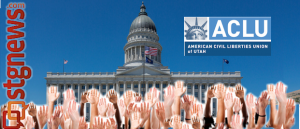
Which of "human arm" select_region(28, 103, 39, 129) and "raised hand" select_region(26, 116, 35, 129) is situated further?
"raised hand" select_region(26, 116, 35, 129)

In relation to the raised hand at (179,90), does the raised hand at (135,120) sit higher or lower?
lower

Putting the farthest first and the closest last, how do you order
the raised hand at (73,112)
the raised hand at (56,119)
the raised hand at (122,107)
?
the raised hand at (122,107) < the raised hand at (56,119) < the raised hand at (73,112)

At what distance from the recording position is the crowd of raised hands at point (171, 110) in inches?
259

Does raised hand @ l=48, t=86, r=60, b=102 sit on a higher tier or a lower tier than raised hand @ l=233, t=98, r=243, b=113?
higher

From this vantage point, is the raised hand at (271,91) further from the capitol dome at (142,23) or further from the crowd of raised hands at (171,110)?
the capitol dome at (142,23)

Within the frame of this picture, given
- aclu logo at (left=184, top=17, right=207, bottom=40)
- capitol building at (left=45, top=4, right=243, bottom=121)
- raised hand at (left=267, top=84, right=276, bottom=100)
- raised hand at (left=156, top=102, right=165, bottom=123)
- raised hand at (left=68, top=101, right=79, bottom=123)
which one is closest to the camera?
raised hand at (left=68, top=101, right=79, bottom=123)

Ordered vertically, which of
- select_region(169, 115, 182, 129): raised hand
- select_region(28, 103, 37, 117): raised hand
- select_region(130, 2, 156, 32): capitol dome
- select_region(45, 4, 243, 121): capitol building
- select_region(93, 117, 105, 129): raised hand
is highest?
select_region(130, 2, 156, 32): capitol dome

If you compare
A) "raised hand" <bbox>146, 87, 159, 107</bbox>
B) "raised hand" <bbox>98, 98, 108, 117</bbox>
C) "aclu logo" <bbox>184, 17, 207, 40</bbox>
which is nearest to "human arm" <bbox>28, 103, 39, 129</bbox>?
"raised hand" <bbox>98, 98, 108, 117</bbox>

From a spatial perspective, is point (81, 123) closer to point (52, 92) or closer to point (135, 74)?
point (52, 92)

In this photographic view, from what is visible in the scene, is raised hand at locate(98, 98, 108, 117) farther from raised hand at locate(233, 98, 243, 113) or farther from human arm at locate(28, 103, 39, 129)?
raised hand at locate(233, 98, 243, 113)

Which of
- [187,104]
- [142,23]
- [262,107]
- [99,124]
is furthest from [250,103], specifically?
[142,23]

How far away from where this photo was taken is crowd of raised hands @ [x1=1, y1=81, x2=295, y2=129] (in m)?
6.57

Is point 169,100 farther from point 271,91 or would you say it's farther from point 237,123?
point 271,91

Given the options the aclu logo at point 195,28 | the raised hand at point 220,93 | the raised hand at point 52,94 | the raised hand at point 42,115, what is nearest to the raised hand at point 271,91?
the raised hand at point 220,93
